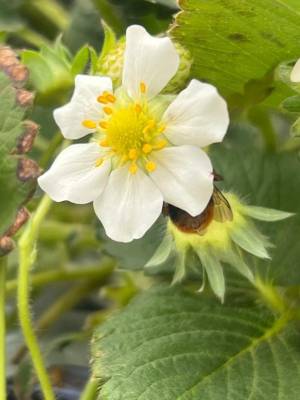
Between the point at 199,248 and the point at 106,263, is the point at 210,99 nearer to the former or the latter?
the point at 199,248

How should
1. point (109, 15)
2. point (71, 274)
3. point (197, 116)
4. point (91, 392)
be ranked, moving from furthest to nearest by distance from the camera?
point (71, 274)
point (109, 15)
point (91, 392)
point (197, 116)

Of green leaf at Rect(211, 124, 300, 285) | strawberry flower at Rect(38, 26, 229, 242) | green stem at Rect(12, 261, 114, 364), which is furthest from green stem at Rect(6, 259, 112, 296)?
strawberry flower at Rect(38, 26, 229, 242)

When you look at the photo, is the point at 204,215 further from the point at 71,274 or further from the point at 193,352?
the point at 71,274

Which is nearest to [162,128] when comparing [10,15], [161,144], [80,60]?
[161,144]

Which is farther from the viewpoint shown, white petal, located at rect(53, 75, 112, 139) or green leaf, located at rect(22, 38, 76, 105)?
green leaf, located at rect(22, 38, 76, 105)

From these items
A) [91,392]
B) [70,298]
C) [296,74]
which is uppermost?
[296,74]

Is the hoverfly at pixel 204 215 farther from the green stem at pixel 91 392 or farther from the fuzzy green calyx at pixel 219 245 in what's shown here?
the green stem at pixel 91 392

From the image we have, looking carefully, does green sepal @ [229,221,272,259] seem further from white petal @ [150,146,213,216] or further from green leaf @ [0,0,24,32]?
green leaf @ [0,0,24,32]
